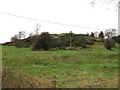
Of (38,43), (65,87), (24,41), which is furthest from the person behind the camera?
(24,41)

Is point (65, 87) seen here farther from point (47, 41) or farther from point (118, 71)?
point (47, 41)

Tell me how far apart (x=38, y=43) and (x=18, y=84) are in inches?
1068

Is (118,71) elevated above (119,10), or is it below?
below

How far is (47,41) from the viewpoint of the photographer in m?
40.7

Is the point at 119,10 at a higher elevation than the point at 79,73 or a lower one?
higher

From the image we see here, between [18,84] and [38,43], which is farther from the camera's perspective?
[38,43]

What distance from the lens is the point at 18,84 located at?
13.5m

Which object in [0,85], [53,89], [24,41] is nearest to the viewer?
[0,85]

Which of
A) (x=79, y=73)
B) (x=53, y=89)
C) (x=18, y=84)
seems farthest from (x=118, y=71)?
(x=18, y=84)

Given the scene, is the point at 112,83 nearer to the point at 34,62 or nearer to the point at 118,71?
the point at 118,71

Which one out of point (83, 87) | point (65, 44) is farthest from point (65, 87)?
point (65, 44)

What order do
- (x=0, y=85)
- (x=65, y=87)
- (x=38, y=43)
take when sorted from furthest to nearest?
(x=38, y=43), (x=65, y=87), (x=0, y=85)

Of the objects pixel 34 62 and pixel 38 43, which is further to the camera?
pixel 38 43

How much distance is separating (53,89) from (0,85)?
9.32ft
